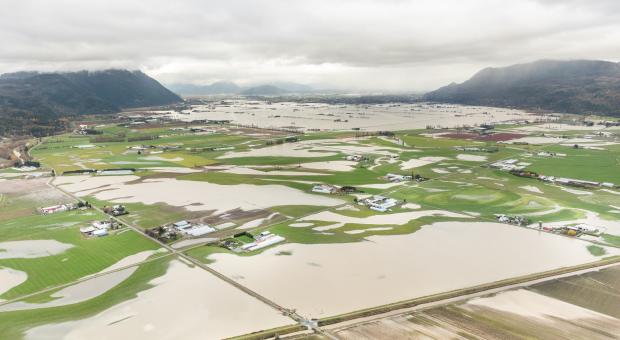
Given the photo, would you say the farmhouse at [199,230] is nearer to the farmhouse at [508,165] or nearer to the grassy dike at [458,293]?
the grassy dike at [458,293]

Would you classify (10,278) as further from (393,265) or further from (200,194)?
(393,265)

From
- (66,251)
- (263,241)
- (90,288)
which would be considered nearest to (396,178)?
(263,241)

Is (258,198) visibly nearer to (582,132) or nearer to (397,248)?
(397,248)

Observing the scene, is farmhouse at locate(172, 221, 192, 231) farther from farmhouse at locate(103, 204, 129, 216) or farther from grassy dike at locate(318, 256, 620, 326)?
grassy dike at locate(318, 256, 620, 326)

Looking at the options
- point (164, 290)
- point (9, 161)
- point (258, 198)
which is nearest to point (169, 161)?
point (9, 161)

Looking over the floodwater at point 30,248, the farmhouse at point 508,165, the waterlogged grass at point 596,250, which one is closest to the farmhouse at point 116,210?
the floodwater at point 30,248
